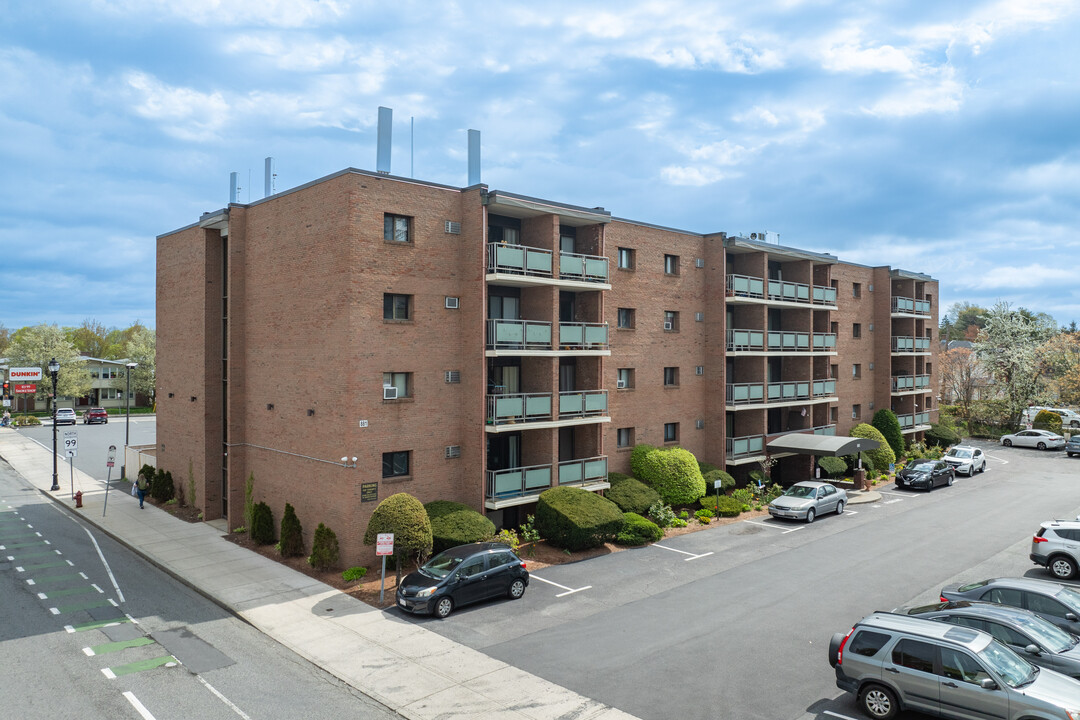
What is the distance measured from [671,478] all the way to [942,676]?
682 inches

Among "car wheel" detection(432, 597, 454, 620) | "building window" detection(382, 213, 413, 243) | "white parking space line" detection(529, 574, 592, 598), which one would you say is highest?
"building window" detection(382, 213, 413, 243)

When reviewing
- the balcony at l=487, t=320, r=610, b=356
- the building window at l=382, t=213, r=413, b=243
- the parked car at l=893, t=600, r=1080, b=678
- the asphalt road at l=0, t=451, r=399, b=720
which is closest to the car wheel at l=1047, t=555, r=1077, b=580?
the parked car at l=893, t=600, r=1080, b=678

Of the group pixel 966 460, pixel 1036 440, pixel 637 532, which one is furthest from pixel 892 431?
pixel 637 532

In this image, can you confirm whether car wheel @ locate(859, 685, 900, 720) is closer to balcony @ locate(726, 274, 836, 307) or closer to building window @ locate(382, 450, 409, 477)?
building window @ locate(382, 450, 409, 477)

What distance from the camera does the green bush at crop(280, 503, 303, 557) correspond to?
22625mm

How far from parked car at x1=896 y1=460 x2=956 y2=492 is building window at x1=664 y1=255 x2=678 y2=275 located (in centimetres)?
1799

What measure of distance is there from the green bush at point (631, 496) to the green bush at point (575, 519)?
1692mm

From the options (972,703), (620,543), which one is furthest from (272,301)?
→ (972,703)

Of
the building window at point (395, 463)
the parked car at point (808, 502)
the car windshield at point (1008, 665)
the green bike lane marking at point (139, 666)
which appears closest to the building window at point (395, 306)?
the building window at point (395, 463)

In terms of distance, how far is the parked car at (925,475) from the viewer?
118ft

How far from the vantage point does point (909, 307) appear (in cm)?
4550

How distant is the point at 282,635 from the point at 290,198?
14.9 m

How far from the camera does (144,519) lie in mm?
28469

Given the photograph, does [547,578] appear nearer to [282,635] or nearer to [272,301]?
[282,635]
